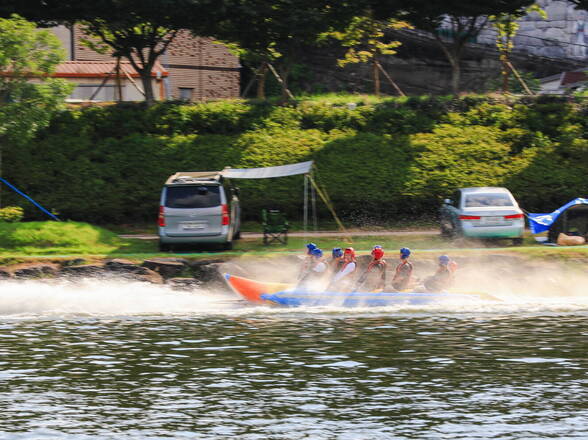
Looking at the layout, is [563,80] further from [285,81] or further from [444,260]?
[444,260]

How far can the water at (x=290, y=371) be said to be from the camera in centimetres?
1241

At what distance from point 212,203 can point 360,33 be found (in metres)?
16.0

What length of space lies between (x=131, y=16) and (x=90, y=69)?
36.9 feet

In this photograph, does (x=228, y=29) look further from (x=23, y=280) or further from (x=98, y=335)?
(x=98, y=335)

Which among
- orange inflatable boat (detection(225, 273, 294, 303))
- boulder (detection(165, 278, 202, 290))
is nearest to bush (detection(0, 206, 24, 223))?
boulder (detection(165, 278, 202, 290))

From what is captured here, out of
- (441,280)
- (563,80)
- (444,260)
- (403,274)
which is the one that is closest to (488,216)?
(444,260)

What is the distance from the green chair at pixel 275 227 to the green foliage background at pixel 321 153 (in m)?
3.67

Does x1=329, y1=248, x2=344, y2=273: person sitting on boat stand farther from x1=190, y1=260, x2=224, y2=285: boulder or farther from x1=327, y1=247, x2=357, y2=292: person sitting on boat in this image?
x1=190, y1=260, x2=224, y2=285: boulder

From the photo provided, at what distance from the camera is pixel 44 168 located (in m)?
32.4

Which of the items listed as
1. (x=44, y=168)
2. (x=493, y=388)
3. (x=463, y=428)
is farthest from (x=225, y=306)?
(x=44, y=168)

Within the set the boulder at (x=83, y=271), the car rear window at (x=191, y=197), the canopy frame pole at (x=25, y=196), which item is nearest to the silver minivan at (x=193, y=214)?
the car rear window at (x=191, y=197)

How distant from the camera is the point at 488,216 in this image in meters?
27.0

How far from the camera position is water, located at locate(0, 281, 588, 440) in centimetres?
1241

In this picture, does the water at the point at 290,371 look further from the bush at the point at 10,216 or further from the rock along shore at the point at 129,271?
the bush at the point at 10,216
